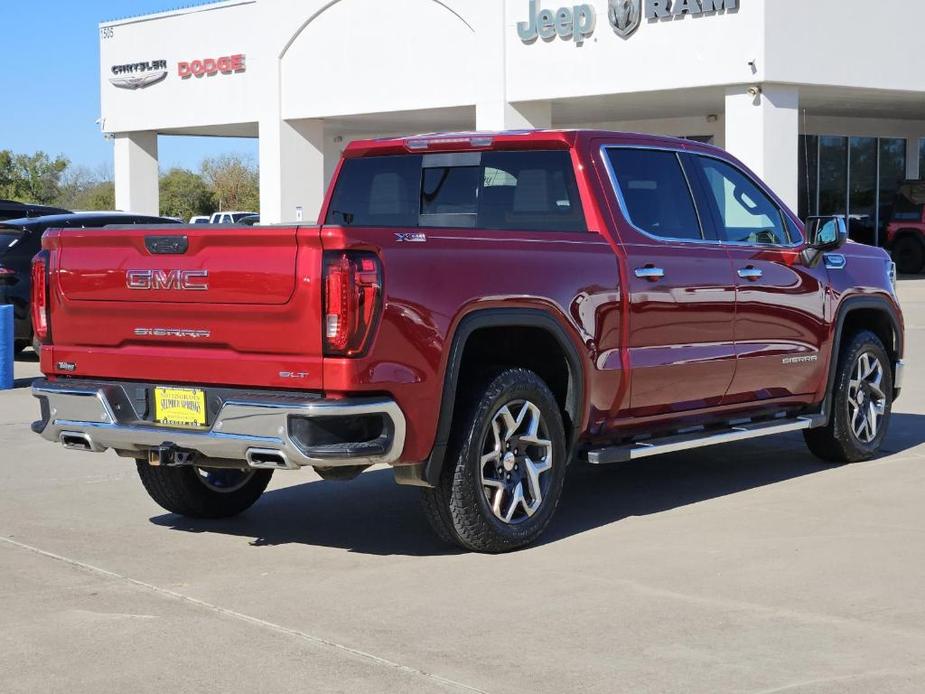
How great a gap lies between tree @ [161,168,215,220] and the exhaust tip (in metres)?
67.2

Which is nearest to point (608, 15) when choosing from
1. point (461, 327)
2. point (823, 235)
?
point (823, 235)

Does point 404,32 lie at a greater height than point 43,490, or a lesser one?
greater

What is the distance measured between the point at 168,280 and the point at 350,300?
980 millimetres

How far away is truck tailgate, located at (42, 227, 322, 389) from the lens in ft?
20.4

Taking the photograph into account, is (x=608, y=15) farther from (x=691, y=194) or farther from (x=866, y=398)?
(x=691, y=194)

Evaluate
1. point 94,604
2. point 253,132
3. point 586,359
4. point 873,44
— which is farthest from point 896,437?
point 253,132

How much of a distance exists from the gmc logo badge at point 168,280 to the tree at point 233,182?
70152 mm

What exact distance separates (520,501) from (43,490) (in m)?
3.27

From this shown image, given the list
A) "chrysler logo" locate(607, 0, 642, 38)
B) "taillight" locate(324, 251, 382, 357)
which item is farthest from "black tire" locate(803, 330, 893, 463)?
"chrysler logo" locate(607, 0, 642, 38)

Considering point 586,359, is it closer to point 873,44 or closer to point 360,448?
point 360,448

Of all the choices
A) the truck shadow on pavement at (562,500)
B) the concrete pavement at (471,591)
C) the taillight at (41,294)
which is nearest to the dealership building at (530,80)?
the truck shadow on pavement at (562,500)

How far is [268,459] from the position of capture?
6.29 m

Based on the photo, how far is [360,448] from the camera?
623 centimetres

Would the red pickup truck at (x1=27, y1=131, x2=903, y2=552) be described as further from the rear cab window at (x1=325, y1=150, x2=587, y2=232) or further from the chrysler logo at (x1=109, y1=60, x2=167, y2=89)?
the chrysler logo at (x1=109, y1=60, x2=167, y2=89)
